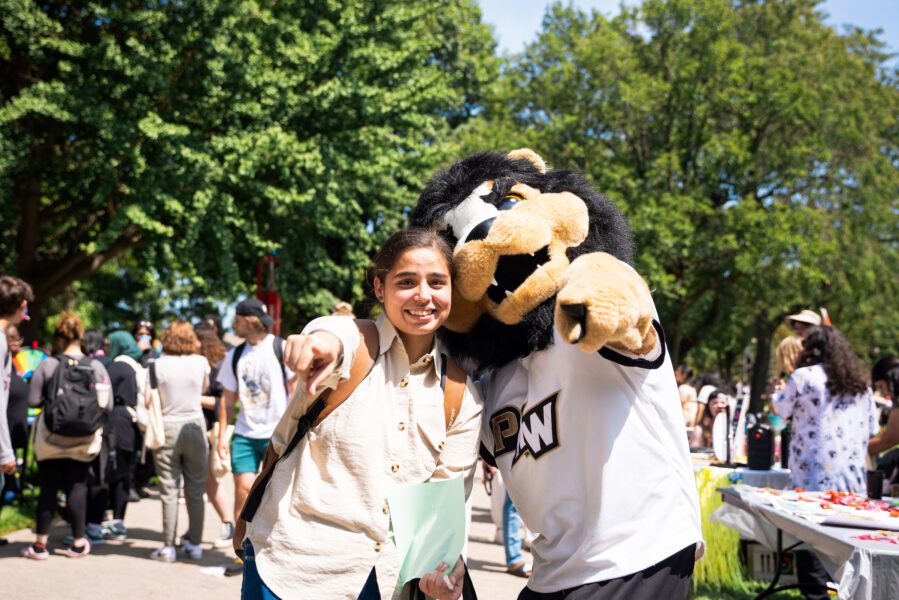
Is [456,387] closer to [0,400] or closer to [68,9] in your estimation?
[0,400]

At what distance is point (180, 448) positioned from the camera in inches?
262

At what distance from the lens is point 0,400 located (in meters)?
4.74

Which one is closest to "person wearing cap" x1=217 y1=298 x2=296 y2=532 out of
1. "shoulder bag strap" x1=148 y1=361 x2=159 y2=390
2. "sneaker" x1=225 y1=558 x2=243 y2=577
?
"sneaker" x1=225 y1=558 x2=243 y2=577

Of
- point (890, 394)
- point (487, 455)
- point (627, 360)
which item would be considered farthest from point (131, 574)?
point (890, 394)

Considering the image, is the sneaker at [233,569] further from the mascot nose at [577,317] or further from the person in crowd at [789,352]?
the mascot nose at [577,317]

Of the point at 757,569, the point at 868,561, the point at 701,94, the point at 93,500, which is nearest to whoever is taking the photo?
the point at 868,561

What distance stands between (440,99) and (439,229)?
13394 millimetres

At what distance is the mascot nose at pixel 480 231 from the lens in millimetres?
2543

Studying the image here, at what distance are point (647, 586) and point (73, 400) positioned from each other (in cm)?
510

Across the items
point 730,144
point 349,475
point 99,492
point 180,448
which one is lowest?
point 99,492

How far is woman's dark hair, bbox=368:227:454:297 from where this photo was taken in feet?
8.11

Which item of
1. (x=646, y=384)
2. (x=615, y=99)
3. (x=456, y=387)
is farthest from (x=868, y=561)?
(x=615, y=99)

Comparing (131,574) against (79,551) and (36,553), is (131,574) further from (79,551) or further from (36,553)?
(36,553)

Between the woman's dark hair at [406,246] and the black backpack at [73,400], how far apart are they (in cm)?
448
